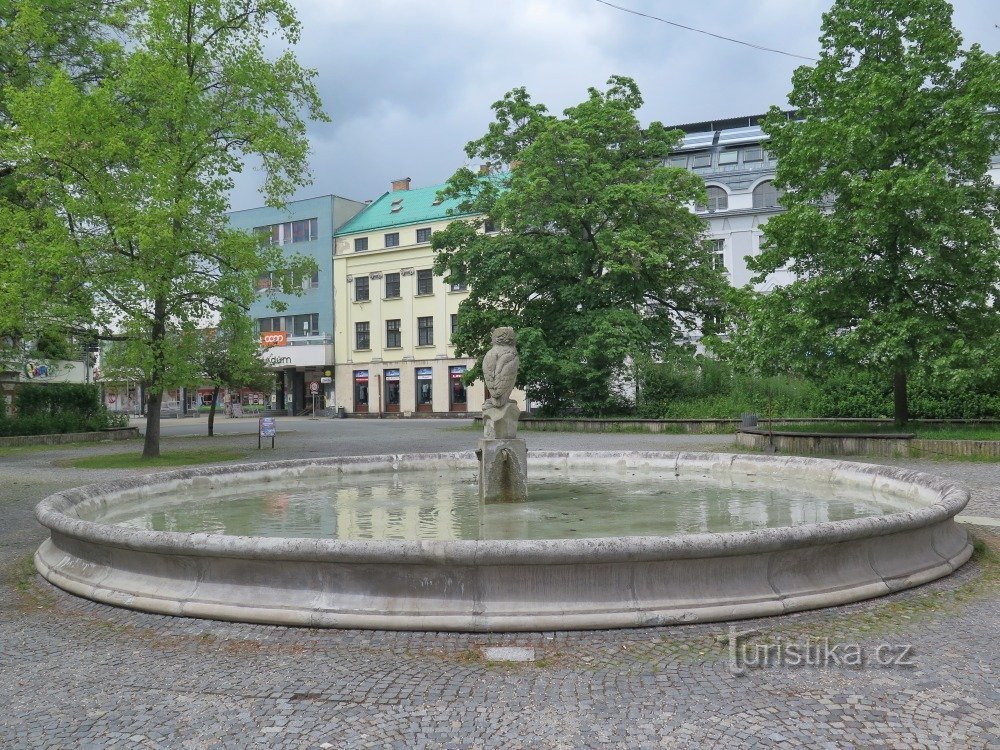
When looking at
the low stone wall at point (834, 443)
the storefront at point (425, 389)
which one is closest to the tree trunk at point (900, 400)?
the low stone wall at point (834, 443)

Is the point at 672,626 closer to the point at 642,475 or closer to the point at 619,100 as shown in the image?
the point at 642,475

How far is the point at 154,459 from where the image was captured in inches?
786

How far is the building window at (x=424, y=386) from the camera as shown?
53.9 meters

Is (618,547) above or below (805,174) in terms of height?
below

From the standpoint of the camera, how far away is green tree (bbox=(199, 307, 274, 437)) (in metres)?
21.0

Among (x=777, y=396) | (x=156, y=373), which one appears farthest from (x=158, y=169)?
(x=777, y=396)

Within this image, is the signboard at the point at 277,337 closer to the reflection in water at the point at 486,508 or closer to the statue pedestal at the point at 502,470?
the reflection in water at the point at 486,508

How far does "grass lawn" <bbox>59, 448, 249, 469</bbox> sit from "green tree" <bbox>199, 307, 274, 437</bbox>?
205 centimetres

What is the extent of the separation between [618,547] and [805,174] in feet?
54.2

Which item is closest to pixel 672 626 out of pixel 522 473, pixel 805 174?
pixel 522 473

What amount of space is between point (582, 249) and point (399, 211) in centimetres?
2941

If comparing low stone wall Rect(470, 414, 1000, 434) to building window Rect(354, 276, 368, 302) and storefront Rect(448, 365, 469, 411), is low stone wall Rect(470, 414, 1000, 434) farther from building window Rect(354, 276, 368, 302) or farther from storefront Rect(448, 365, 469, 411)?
building window Rect(354, 276, 368, 302)

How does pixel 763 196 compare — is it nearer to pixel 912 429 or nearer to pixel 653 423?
pixel 653 423

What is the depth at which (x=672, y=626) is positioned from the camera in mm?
5199
